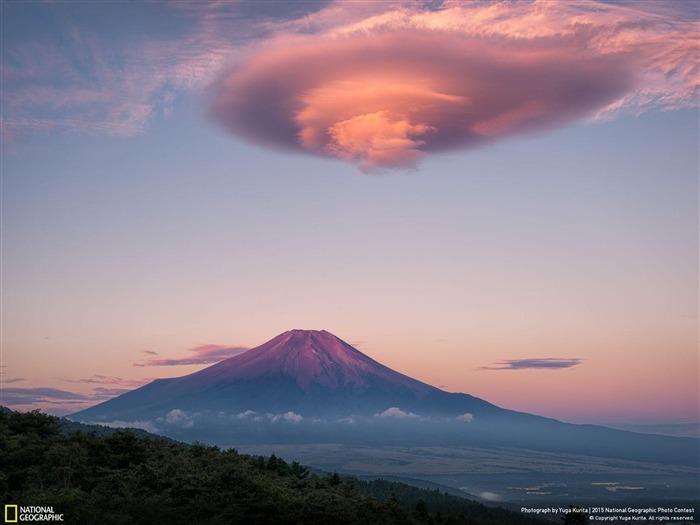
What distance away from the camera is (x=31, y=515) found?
33000 millimetres

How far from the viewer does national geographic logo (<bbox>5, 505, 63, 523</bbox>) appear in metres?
32.7

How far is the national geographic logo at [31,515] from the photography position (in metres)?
32.7

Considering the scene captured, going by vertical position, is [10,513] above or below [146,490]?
below

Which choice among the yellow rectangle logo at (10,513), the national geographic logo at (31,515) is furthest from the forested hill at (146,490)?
the yellow rectangle logo at (10,513)

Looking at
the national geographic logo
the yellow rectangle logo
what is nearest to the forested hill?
the national geographic logo

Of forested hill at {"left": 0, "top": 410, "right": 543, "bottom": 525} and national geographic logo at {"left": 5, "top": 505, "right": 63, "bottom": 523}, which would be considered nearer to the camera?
national geographic logo at {"left": 5, "top": 505, "right": 63, "bottom": 523}

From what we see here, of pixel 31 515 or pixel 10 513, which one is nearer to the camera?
pixel 31 515

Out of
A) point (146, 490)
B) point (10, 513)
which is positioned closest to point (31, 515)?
point (10, 513)

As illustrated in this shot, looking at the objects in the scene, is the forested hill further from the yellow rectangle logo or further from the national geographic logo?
the yellow rectangle logo

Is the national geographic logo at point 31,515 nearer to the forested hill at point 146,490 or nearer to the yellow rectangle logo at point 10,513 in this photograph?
the yellow rectangle logo at point 10,513

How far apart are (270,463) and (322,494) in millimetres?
16609

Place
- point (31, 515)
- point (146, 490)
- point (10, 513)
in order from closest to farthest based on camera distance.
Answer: point (31, 515), point (10, 513), point (146, 490)

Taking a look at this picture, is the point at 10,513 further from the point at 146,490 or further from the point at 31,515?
the point at 146,490

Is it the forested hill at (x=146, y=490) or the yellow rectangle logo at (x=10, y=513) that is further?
the forested hill at (x=146, y=490)
